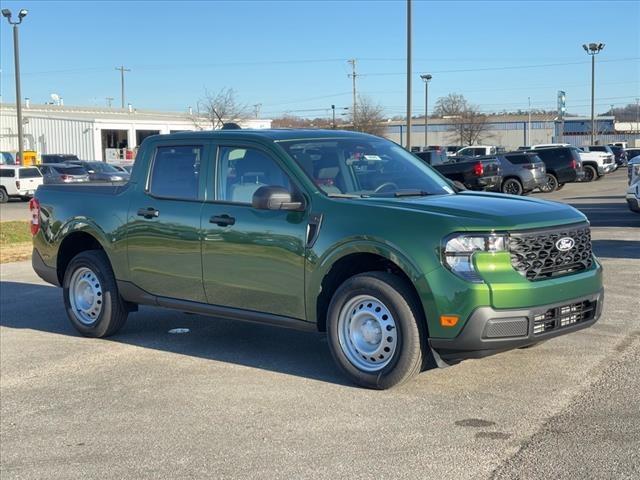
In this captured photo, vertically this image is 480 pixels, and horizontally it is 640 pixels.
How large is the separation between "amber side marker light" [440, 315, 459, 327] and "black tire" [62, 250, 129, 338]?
357 cm

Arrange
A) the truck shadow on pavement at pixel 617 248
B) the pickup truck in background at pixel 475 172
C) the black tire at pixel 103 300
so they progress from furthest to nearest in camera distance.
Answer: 1. the pickup truck in background at pixel 475 172
2. the truck shadow on pavement at pixel 617 248
3. the black tire at pixel 103 300

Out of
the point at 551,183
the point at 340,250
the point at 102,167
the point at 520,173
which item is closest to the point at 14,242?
the point at 340,250

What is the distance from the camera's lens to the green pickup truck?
5.18 m

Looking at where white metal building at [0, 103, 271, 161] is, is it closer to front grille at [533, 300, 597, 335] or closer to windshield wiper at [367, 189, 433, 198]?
windshield wiper at [367, 189, 433, 198]

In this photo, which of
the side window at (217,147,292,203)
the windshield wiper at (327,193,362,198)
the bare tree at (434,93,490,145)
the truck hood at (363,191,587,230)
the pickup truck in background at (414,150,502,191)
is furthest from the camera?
the bare tree at (434,93,490,145)

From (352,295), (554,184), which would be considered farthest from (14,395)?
(554,184)

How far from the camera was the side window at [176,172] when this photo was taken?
6773 mm

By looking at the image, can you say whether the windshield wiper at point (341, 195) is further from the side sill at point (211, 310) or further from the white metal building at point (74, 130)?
the white metal building at point (74, 130)

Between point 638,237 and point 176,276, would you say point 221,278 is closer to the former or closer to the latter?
point 176,276

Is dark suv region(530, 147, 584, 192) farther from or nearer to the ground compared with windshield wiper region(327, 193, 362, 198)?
farther from the ground

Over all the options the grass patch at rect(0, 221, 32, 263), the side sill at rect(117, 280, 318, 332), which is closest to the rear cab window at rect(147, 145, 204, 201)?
the side sill at rect(117, 280, 318, 332)

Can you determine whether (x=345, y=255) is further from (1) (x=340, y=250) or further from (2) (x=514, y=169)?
(2) (x=514, y=169)

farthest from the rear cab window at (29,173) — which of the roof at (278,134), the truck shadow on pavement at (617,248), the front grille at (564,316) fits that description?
the front grille at (564,316)

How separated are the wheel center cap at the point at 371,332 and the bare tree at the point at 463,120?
3290 inches
